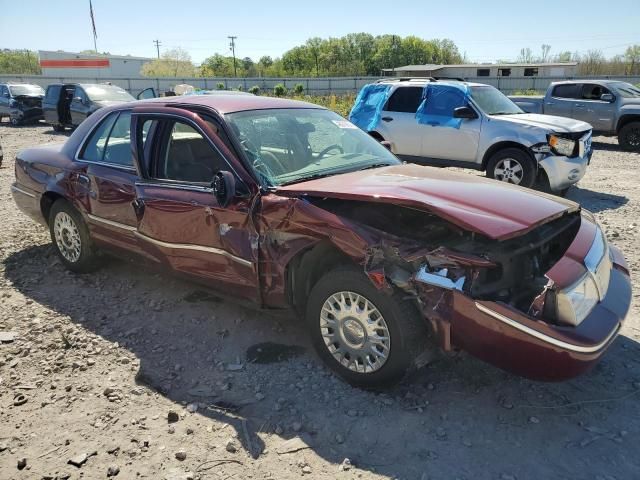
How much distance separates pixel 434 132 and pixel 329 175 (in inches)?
229

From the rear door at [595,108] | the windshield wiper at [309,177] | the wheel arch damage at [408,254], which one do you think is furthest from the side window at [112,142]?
the rear door at [595,108]

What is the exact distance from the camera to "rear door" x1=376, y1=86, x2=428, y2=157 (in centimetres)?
919

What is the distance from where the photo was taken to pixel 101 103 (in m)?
16.1

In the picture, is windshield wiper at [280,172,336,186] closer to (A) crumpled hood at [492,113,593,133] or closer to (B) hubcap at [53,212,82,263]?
(B) hubcap at [53,212,82,263]

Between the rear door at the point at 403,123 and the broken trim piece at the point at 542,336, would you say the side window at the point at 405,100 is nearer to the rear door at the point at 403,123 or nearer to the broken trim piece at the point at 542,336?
the rear door at the point at 403,123

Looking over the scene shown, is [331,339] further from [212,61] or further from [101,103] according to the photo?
[212,61]

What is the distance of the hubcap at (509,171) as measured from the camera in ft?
26.1

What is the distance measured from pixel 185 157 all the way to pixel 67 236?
1.81 meters

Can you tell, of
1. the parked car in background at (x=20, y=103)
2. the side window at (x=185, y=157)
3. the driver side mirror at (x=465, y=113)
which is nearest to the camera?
the side window at (x=185, y=157)

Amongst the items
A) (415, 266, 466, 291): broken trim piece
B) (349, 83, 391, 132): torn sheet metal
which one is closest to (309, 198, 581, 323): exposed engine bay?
(415, 266, 466, 291): broken trim piece

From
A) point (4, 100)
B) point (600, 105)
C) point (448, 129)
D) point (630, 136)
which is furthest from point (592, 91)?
point (4, 100)

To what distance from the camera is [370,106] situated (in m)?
9.96

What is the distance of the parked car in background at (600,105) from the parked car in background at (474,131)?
5839 mm

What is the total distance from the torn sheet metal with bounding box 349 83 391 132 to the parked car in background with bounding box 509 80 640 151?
6405 millimetres
